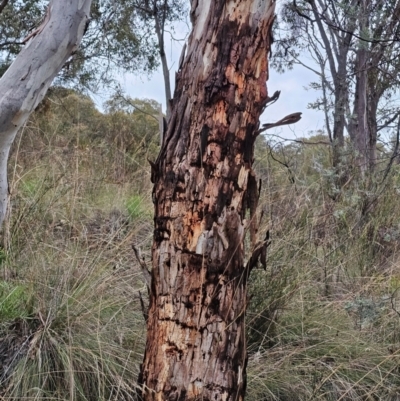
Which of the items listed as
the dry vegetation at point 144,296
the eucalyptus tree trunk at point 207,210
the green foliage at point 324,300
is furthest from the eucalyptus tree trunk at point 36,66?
the green foliage at point 324,300

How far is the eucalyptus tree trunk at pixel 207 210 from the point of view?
4.69 feet

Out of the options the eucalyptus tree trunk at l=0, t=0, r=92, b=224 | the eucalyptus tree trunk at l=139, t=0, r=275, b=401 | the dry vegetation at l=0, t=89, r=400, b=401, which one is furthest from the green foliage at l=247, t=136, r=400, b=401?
the eucalyptus tree trunk at l=0, t=0, r=92, b=224

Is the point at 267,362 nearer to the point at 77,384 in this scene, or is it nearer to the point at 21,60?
the point at 77,384

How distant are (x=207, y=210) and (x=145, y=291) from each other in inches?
48.8

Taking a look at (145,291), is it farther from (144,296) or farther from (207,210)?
(207,210)

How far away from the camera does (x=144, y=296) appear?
8.30 ft

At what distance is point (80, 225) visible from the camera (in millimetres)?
3217

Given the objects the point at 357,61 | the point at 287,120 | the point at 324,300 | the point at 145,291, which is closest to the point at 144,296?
the point at 145,291

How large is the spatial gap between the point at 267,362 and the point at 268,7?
1.52 metres

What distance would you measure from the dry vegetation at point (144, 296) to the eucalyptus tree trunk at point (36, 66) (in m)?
0.49

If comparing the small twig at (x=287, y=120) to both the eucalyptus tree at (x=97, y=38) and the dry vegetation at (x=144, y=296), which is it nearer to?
the dry vegetation at (x=144, y=296)

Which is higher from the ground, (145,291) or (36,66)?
(36,66)

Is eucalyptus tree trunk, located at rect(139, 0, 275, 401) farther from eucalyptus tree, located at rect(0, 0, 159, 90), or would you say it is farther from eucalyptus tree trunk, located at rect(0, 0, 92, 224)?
eucalyptus tree, located at rect(0, 0, 159, 90)

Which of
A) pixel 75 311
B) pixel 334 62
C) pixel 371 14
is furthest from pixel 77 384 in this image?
pixel 334 62
